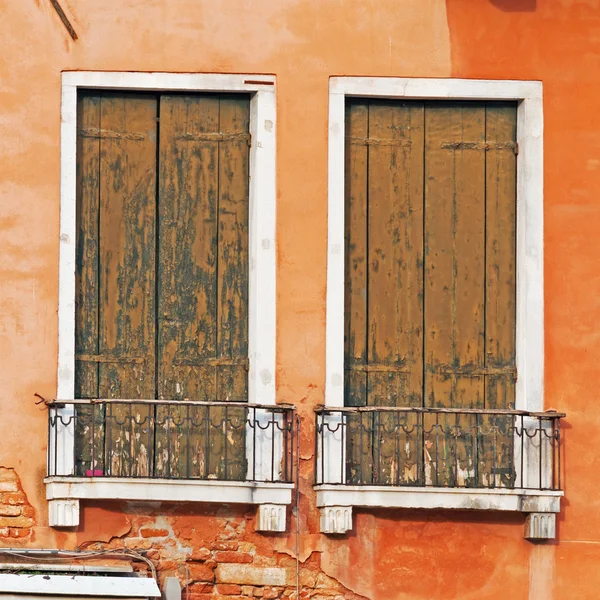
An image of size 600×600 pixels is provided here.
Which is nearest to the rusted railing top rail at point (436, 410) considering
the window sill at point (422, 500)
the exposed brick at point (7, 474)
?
the window sill at point (422, 500)

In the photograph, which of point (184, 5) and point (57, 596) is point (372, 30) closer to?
point (184, 5)

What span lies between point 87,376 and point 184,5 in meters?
2.48

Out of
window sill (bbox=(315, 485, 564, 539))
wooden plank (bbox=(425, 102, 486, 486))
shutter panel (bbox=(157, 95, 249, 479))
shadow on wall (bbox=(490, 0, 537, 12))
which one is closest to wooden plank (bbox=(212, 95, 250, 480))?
shutter panel (bbox=(157, 95, 249, 479))

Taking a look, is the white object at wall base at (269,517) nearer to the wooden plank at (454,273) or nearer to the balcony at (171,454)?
the balcony at (171,454)

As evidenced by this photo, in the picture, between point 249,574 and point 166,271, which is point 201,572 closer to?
point 249,574

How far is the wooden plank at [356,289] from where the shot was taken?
568 inches

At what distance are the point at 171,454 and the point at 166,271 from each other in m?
1.19

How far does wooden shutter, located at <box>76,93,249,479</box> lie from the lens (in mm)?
14375

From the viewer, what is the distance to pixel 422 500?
1413 cm

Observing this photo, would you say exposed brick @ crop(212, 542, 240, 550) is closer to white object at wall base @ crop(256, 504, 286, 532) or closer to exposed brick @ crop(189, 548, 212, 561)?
exposed brick @ crop(189, 548, 212, 561)

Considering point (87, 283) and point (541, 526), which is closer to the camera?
point (541, 526)

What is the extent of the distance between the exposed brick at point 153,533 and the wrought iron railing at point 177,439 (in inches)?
13.6

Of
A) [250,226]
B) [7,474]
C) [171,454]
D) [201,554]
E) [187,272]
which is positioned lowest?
[201,554]

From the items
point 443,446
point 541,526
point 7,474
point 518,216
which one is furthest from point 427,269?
point 7,474
